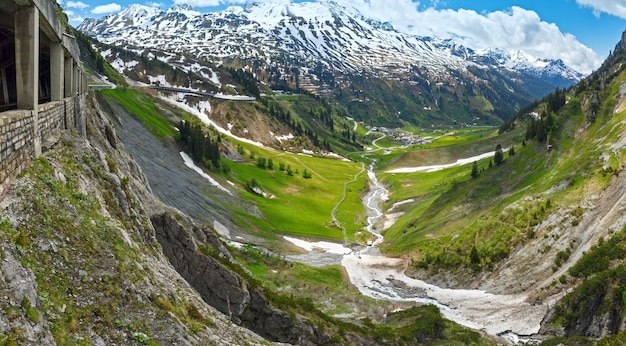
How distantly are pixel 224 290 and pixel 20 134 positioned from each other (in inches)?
709

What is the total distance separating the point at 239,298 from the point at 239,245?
39805 mm

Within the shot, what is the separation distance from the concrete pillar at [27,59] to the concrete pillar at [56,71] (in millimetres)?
6551

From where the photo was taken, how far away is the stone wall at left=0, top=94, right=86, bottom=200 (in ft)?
49.2

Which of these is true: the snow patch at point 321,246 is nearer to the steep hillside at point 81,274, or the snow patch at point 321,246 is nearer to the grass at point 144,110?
the grass at point 144,110

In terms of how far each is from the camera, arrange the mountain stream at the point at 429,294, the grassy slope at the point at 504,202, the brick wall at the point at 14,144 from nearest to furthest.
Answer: the brick wall at the point at 14,144, the mountain stream at the point at 429,294, the grassy slope at the point at 504,202

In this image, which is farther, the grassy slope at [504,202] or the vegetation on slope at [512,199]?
the grassy slope at [504,202]

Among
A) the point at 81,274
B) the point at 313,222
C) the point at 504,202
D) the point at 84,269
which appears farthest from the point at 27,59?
the point at 313,222

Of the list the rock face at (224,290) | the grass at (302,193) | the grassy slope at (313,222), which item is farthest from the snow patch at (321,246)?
the rock face at (224,290)

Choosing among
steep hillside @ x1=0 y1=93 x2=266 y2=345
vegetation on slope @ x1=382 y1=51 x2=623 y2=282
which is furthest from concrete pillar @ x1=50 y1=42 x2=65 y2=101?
vegetation on slope @ x1=382 y1=51 x2=623 y2=282

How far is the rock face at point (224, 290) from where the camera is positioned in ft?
100.0

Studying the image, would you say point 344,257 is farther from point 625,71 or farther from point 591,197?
point 625,71

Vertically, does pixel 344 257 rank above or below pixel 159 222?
below

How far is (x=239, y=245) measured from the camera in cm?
7006

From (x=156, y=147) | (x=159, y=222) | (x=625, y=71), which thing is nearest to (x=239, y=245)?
(x=156, y=147)
